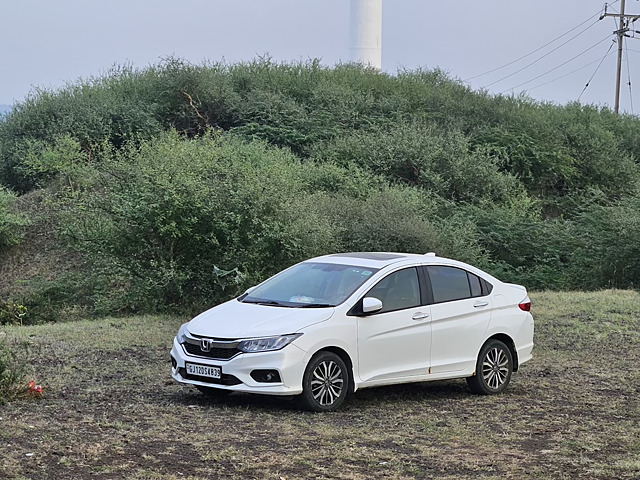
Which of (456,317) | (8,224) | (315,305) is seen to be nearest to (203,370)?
(315,305)

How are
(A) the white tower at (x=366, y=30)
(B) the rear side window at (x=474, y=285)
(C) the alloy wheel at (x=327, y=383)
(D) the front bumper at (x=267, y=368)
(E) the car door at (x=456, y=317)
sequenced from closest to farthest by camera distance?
1. (D) the front bumper at (x=267, y=368)
2. (C) the alloy wheel at (x=327, y=383)
3. (E) the car door at (x=456, y=317)
4. (B) the rear side window at (x=474, y=285)
5. (A) the white tower at (x=366, y=30)

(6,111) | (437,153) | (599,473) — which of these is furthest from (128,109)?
(599,473)

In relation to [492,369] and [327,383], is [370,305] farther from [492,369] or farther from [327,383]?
[492,369]

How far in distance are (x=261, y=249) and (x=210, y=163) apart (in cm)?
219

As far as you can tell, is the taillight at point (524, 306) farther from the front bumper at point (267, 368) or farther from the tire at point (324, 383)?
the front bumper at point (267, 368)

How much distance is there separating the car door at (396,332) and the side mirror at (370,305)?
108 millimetres

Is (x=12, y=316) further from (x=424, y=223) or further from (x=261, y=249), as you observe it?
(x=424, y=223)

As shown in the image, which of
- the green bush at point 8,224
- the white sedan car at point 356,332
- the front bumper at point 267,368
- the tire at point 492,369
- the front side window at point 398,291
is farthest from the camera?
the green bush at point 8,224

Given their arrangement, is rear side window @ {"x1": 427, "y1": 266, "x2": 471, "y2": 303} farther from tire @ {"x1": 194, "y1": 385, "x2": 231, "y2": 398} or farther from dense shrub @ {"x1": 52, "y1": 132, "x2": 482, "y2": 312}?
dense shrub @ {"x1": 52, "y1": 132, "x2": 482, "y2": 312}

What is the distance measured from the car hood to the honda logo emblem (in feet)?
0.17

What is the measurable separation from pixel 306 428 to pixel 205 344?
1559 mm

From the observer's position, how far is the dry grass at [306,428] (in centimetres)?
710

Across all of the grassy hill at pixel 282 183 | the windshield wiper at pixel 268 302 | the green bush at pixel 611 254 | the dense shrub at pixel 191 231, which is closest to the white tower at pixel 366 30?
the grassy hill at pixel 282 183

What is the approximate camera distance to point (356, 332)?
973cm
